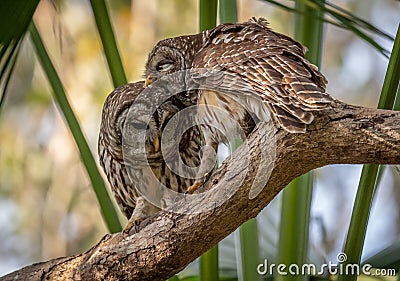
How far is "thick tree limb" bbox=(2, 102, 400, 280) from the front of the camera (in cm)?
127

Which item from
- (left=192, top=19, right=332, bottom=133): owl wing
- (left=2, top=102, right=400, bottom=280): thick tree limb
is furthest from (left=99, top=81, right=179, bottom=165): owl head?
(left=2, top=102, right=400, bottom=280): thick tree limb

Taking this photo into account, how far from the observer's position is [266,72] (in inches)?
59.1

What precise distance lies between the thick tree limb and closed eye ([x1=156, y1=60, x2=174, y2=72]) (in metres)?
0.58

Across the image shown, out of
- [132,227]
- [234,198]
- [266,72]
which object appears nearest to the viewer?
[234,198]

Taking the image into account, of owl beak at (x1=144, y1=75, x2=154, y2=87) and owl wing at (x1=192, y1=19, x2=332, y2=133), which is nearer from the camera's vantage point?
owl wing at (x1=192, y1=19, x2=332, y2=133)

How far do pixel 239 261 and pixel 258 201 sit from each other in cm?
44

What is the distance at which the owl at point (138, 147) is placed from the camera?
76.5 inches

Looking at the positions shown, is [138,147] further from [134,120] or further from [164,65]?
[164,65]

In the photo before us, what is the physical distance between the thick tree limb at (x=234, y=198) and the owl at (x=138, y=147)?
251 mm

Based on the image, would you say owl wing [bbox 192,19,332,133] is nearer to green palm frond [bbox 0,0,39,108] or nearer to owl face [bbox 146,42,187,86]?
owl face [bbox 146,42,187,86]

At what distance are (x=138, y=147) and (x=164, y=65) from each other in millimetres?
237

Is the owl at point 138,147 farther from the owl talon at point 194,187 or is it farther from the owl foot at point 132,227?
the owl talon at point 194,187

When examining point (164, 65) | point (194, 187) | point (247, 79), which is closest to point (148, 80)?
point (164, 65)

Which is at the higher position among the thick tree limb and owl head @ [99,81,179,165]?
owl head @ [99,81,179,165]
